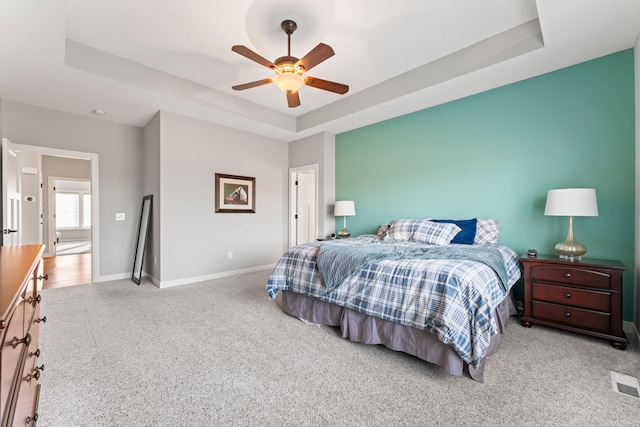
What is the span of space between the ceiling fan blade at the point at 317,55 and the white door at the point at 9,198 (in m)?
3.56

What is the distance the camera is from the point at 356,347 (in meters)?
2.28

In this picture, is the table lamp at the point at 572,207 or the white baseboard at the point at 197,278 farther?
the white baseboard at the point at 197,278

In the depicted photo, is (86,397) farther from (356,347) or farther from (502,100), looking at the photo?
(502,100)

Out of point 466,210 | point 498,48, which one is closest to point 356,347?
point 466,210

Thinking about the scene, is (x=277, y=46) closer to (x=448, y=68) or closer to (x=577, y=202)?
(x=448, y=68)

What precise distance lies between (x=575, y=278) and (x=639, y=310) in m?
0.53

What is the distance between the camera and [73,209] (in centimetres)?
910

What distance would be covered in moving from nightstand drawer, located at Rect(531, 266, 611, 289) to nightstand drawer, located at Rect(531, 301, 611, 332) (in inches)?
8.6

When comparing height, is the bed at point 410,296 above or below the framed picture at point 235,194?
below

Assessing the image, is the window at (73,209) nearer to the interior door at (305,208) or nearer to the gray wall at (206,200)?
the gray wall at (206,200)

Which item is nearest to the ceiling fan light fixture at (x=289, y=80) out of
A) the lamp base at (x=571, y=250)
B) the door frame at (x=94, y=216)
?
the lamp base at (x=571, y=250)

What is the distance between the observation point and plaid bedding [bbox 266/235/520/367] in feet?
5.73

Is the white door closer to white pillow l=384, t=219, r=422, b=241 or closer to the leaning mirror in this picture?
the leaning mirror

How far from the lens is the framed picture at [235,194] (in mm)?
4631
